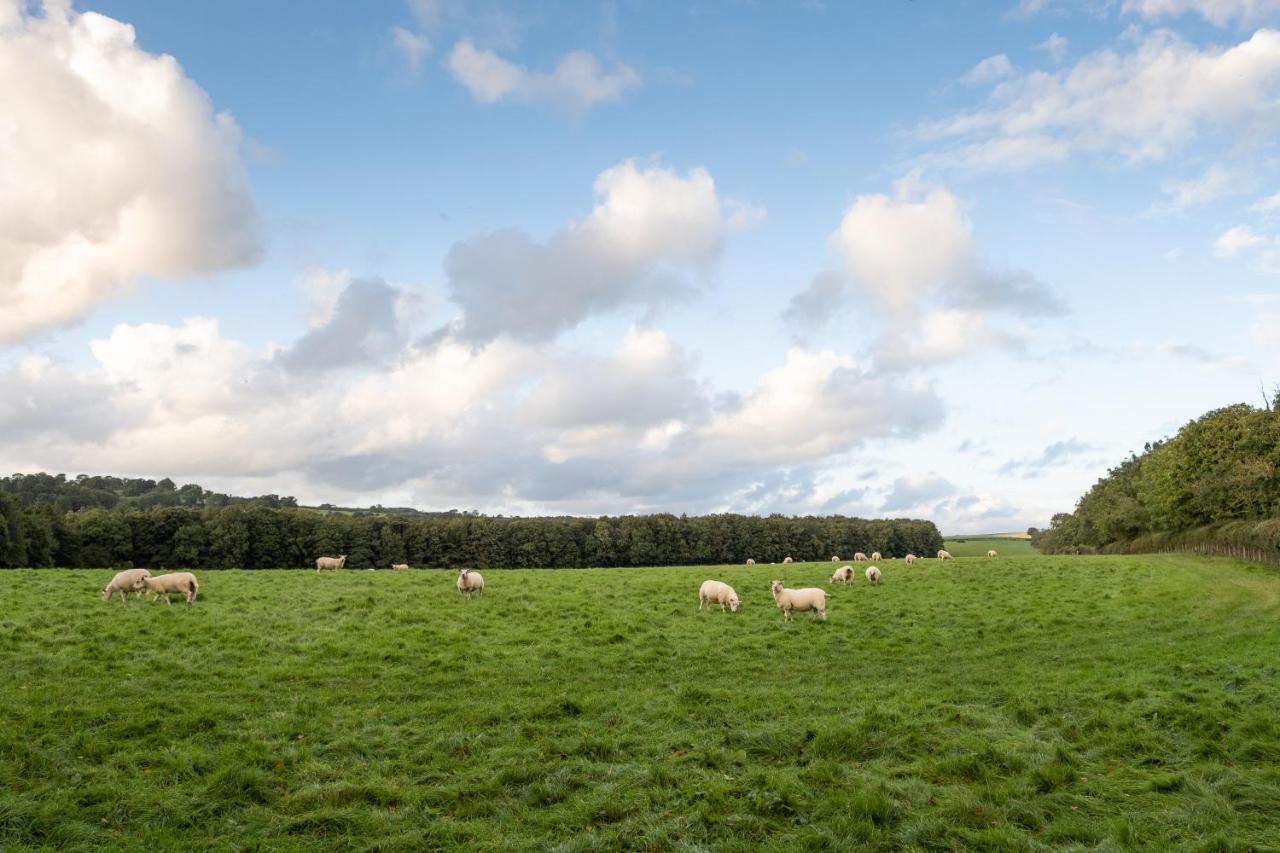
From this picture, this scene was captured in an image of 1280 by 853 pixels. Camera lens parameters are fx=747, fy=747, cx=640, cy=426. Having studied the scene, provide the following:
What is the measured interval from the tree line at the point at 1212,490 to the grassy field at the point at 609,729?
44.2 metres

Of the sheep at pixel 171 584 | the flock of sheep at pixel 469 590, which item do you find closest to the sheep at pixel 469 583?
the flock of sheep at pixel 469 590

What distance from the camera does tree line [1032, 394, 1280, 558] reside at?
59.2m

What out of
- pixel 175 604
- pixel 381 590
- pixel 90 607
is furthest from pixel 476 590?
pixel 90 607

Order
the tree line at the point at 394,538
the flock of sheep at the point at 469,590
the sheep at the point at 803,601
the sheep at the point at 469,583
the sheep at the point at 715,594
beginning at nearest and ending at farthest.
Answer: the flock of sheep at the point at 469,590 → the sheep at the point at 803,601 → the sheep at the point at 715,594 → the sheep at the point at 469,583 → the tree line at the point at 394,538

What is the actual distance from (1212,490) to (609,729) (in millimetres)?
71271

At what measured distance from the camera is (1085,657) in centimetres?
2084

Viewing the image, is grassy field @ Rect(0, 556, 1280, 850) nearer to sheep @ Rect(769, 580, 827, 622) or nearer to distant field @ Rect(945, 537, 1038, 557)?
sheep @ Rect(769, 580, 827, 622)

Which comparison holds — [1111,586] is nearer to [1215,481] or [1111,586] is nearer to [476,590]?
[476,590]

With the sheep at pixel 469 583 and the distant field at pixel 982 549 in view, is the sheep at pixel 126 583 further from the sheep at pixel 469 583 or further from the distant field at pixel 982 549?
the distant field at pixel 982 549

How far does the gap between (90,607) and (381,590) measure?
8.70 meters

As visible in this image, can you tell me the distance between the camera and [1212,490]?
6425 centimetres

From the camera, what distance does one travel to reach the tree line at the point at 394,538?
79.2 m

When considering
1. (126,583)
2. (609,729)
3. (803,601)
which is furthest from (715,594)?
(126,583)

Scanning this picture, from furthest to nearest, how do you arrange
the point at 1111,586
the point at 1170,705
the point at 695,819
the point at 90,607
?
the point at 1111,586 < the point at 90,607 < the point at 1170,705 < the point at 695,819
